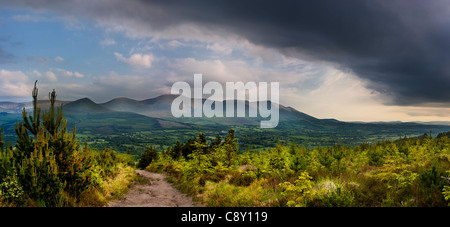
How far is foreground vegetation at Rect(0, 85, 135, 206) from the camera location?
26.7 feet

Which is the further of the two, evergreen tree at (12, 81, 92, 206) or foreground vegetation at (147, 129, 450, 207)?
evergreen tree at (12, 81, 92, 206)

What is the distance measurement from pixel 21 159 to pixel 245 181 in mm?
11362

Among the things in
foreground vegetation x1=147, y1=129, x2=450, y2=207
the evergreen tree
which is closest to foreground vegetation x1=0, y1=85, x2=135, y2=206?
the evergreen tree

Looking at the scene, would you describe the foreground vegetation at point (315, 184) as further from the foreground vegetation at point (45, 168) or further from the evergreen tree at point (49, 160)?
the evergreen tree at point (49, 160)

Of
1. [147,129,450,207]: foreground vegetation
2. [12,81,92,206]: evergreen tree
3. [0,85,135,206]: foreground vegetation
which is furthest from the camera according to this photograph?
[12,81,92,206]: evergreen tree

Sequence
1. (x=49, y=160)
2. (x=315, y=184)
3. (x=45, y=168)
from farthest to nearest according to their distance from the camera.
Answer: (x=315, y=184) → (x=49, y=160) → (x=45, y=168)

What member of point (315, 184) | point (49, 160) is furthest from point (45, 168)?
point (315, 184)

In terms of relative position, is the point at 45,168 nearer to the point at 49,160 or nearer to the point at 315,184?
the point at 49,160

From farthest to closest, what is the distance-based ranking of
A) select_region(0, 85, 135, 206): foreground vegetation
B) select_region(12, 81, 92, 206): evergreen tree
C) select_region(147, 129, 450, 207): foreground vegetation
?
select_region(12, 81, 92, 206): evergreen tree
select_region(0, 85, 135, 206): foreground vegetation
select_region(147, 129, 450, 207): foreground vegetation

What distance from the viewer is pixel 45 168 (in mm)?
8500

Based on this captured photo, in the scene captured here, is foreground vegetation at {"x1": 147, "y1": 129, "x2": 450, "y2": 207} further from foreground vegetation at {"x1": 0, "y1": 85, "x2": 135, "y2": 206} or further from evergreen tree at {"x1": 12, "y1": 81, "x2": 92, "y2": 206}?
evergreen tree at {"x1": 12, "y1": 81, "x2": 92, "y2": 206}

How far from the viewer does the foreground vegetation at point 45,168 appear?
812 cm

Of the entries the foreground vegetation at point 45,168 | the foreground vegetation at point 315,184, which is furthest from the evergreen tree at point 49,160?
the foreground vegetation at point 315,184
